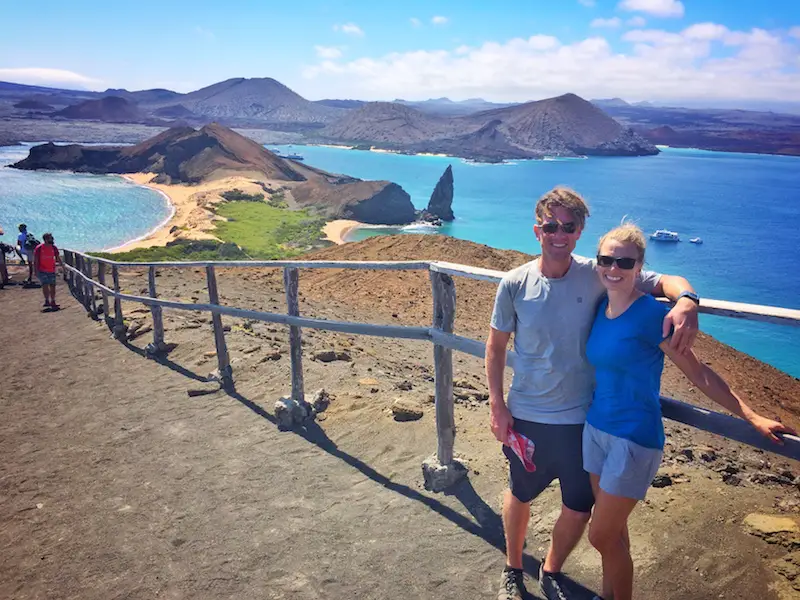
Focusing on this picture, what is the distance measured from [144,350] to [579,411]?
7768mm

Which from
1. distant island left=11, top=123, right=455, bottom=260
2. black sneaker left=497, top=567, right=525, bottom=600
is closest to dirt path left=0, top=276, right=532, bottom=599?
black sneaker left=497, top=567, right=525, bottom=600

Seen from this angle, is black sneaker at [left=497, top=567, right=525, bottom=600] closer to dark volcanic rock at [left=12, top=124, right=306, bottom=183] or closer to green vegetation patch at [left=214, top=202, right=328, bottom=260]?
green vegetation patch at [left=214, top=202, right=328, bottom=260]

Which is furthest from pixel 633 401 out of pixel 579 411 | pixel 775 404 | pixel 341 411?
pixel 775 404

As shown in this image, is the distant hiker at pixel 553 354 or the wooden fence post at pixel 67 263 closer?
the distant hiker at pixel 553 354

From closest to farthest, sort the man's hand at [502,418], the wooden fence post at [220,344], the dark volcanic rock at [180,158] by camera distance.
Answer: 1. the man's hand at [502,418]
2. the wooden fence post at [220,344]
3. the dark volcanic rock at [180,158]

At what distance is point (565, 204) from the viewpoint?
2.69 m

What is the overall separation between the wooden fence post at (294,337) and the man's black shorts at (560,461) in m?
3.19

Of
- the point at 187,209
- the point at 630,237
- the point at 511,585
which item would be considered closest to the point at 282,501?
the point at 511,585

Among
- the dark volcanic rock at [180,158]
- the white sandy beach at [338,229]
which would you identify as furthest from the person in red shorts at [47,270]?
the dark volcanic rock at [180,158]

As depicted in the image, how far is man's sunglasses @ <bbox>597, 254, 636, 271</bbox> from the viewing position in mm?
2381

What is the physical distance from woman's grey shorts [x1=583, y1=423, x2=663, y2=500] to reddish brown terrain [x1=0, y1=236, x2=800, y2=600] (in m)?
0.94

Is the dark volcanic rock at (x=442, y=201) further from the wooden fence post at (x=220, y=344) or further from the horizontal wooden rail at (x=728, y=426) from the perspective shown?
the horizontal wooden rail at (x=728, y=426)

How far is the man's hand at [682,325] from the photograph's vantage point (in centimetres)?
217

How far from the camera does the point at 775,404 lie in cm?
1689
